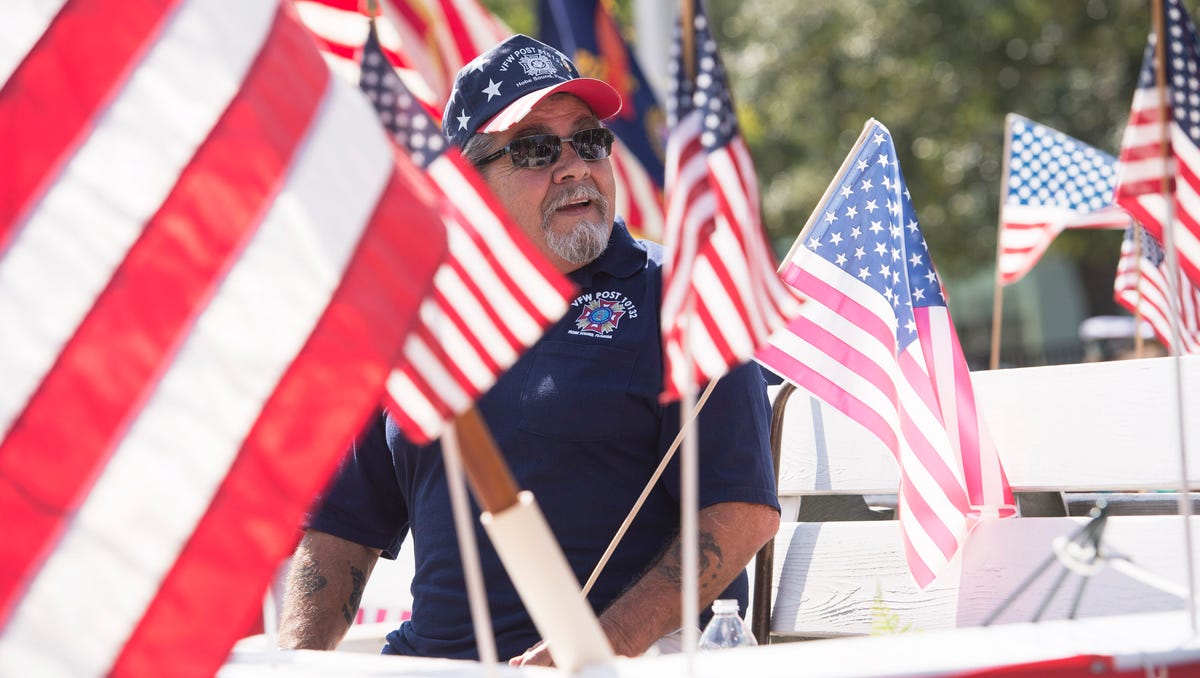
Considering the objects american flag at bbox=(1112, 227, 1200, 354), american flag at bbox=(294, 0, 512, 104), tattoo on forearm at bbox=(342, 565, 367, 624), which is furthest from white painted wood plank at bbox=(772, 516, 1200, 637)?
american flag at bbox=(294, 0, 512, 104)

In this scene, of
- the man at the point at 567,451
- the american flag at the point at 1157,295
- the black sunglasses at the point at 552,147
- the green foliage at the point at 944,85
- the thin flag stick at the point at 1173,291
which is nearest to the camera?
the thin flag stick at the point at 1173,291

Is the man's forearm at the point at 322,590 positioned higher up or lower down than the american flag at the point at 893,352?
lower down

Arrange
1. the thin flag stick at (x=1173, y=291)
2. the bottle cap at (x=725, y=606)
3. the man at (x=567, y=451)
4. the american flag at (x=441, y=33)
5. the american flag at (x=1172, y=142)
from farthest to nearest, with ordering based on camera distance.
A: the american flag at (x=441, y=33), the man at (x=567, y=451), the bottle cap at (x=725, y=606), the american flag at (x=1172, y=142), the thin flag stick at (x=1173, y=291)

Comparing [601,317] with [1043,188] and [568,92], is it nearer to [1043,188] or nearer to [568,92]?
[568,92]

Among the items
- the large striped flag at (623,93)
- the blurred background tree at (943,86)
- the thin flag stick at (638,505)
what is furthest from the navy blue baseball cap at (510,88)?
the blurred background tree at (943,86)

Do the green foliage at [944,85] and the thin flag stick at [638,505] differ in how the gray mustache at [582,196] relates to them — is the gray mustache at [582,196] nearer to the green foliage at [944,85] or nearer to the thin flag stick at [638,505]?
the thin flag stick at [638,505]

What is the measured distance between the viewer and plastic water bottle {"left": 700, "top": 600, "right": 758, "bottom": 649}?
3.11 metres

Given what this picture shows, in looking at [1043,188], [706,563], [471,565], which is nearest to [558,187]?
[706,563]

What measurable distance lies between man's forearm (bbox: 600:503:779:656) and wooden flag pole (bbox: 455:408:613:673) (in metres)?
1.42

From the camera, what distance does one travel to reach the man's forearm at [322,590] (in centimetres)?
399

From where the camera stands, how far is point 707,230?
221cm

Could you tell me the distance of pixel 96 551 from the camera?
1.90 m

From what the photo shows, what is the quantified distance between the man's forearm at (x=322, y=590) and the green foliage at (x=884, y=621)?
4.74 feet

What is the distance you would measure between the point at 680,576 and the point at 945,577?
71 cm
